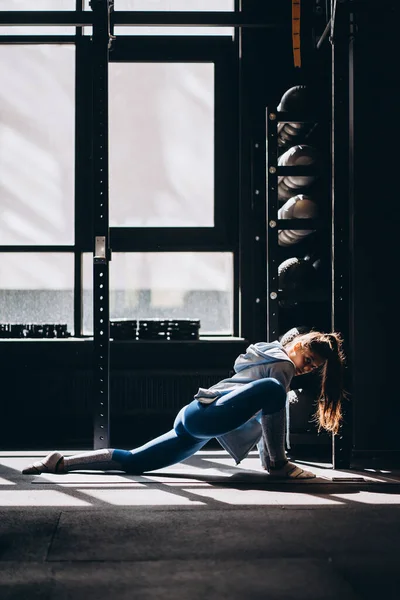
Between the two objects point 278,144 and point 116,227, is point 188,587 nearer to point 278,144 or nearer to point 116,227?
point 278,144

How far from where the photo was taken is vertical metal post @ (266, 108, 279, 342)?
4.55 metres

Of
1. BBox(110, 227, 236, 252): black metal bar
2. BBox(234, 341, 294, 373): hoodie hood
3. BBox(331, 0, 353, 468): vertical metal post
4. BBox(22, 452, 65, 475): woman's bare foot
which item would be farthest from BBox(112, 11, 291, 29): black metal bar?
BBox(22, 452, 65, 475): woman's bare foot

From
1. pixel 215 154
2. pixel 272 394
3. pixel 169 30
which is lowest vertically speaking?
pixel 272 394

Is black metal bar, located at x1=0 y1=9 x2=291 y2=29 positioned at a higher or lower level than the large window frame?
higher

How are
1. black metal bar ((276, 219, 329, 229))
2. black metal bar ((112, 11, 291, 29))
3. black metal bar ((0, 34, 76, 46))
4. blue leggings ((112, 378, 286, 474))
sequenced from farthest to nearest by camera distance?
1. black metal bar ((0, 34, 76, 46))
2. black metal bar ((112, 11, 291, 29))
3. black metal bar ((276, 219, 329, 229))
4. blue leggings ((112, 378, 286, 474))

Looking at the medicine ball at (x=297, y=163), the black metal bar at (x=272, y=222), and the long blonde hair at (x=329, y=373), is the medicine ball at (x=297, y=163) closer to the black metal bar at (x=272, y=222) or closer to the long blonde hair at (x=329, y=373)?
the black metal bar at (x=272, y=222)

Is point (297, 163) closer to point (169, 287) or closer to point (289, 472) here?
point (169, 287)

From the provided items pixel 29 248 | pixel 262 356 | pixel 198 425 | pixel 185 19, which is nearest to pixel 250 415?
pixel 198 425

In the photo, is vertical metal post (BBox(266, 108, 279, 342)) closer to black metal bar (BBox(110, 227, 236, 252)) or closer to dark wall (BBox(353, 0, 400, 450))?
dark wall (BBox(353, 0, 400, 450))

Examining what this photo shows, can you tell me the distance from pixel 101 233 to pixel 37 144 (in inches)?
54.9

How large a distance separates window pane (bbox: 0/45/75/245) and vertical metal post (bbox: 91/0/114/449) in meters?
1.05

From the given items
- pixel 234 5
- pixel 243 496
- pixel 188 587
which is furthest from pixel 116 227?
pixel 188 587

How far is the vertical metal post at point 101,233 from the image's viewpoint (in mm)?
4461

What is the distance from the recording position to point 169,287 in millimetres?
5539
